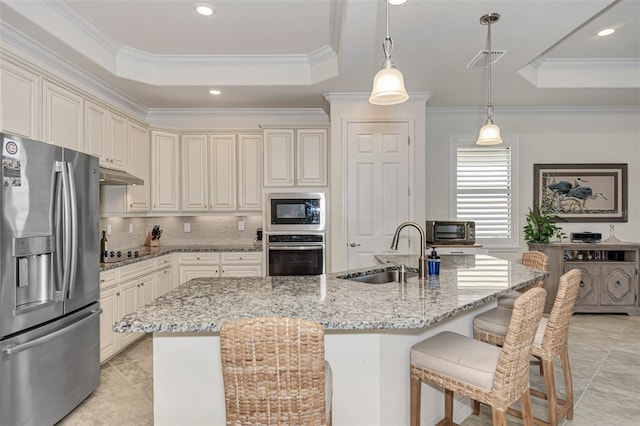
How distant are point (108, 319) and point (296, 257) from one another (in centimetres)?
191

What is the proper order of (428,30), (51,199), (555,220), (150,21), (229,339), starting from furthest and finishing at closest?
(555,220)
(150,21)
(428,30)
(51,199)
(229,339)

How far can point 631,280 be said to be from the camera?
443cm

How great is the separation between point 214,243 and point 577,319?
474 cm

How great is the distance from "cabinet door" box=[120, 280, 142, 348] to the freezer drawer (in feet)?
1.80

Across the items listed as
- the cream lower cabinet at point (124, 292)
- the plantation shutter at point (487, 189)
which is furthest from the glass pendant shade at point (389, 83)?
the plantation shutter at point (487, 189)

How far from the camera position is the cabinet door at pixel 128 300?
3.26m

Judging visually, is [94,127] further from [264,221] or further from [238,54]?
[264,221]

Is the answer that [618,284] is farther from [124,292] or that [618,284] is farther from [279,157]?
[124,292]

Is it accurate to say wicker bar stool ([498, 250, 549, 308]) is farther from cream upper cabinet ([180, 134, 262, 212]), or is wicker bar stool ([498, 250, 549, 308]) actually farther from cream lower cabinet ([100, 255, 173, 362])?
cream lower cabinet ([100, 255, 173, 362])

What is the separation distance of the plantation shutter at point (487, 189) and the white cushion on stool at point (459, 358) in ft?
11.0

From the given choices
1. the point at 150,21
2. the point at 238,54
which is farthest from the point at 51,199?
the point at 238,54

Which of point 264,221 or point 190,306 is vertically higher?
point 264,221

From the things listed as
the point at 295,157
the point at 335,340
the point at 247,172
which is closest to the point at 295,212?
the point at 295,157

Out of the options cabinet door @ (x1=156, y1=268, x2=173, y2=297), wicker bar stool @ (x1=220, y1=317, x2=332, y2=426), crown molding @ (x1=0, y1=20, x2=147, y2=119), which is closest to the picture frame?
wicker bar stool @ (x1=220, y1=317, x2=332, y2=426)
